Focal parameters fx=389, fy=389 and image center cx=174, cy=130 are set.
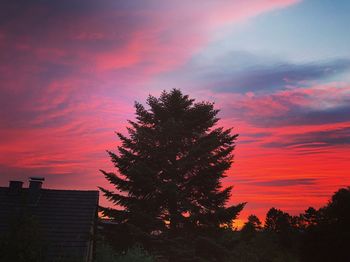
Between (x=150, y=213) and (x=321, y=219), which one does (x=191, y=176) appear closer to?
(x=150, y=213)

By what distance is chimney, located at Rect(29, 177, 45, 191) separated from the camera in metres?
25.6

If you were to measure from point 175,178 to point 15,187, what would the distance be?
1144 centimetres

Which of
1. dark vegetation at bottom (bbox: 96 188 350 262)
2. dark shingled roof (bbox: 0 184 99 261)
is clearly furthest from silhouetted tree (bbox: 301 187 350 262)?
dark shingled roof (bbox: 0 184 99 261)

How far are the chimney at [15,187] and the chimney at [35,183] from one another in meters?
1.09

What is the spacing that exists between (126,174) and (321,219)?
3506cm

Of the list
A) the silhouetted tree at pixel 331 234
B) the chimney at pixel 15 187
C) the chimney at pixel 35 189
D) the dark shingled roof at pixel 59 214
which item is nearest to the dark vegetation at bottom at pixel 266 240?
the silhouetted tree at pixel 331 234

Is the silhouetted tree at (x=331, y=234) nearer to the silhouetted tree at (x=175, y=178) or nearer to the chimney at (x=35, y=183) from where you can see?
the silhouetted tree at (x=175, y=178)

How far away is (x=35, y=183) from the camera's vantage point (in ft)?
84.2

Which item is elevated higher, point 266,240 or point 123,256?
point 266,240

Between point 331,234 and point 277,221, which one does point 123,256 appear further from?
point 277,221

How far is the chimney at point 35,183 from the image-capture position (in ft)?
83.9

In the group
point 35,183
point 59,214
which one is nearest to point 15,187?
point 35,183

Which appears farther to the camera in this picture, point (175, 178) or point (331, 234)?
point (331, 234)

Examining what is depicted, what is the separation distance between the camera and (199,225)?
29406 mm
